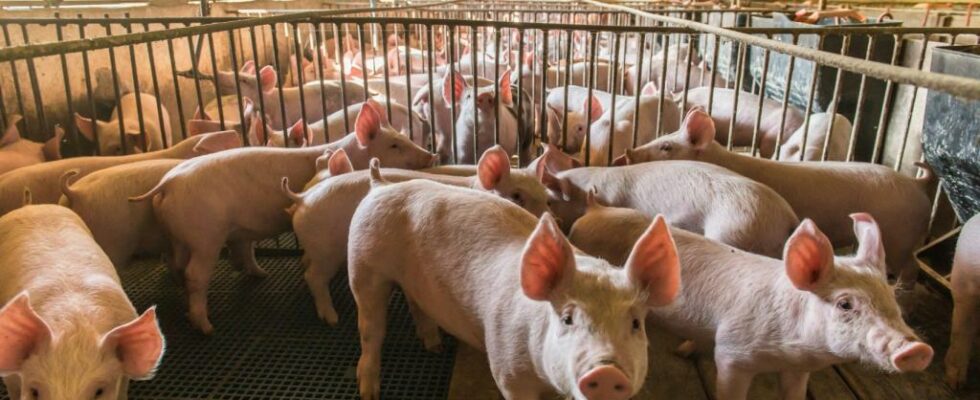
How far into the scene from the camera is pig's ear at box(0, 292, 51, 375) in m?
1.64

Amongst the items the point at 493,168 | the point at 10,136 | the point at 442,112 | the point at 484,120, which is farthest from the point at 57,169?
the point at 442,112

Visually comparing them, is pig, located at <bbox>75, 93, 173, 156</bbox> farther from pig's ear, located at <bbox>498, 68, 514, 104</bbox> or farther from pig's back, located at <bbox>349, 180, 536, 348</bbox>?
pig's back, located at <bbox>349, 180, 536, 348</bbox>

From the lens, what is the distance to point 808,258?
184 cm

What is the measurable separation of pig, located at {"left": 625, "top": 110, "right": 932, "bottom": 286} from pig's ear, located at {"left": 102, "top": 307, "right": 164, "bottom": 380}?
255 cm

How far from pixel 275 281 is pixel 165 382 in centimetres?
97

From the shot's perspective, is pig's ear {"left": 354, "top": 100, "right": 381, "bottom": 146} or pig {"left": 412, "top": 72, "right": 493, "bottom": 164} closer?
pig's ear {"left": 354, "top": 100, "right": 381, "bottom": 146}

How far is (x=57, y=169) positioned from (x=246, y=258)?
997 millimetres

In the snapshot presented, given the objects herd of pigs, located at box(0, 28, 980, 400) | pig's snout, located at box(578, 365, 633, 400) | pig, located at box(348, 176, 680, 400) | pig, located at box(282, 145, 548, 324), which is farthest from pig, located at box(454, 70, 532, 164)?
pig's snout, located at box(578, 365, 633, 400)

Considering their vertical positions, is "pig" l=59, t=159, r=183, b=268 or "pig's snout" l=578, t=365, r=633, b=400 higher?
"pig's snout" l=578, t=365, r=633, b=400

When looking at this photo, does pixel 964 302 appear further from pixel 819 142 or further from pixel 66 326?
pixel 66 326

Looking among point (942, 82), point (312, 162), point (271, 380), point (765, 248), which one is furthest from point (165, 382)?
point (942, 82)

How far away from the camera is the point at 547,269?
5.39 feet

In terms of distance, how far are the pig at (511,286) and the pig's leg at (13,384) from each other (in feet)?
3.43

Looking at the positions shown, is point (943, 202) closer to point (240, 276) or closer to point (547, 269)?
point (547, 269)
